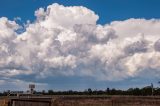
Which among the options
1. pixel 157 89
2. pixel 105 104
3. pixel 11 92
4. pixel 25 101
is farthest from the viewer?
pixel 157 89

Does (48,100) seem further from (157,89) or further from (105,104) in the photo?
Result: (157,89)

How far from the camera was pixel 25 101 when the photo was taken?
1640 inches

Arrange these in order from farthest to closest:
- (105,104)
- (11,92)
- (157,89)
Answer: (157,89) → (11,92) → (105,104)

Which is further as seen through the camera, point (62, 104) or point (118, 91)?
point (118, 91)

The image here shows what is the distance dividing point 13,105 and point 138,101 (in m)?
13.0

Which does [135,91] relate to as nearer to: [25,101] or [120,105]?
[120,105]

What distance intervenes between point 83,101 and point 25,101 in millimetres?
6405

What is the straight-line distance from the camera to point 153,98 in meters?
43.6

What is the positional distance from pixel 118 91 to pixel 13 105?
44.6 meters

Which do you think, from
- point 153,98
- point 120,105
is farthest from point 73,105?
point 153,98

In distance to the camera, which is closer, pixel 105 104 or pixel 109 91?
pixel 105 104

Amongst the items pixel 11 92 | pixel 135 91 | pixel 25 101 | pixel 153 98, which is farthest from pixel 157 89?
pixel 25 101

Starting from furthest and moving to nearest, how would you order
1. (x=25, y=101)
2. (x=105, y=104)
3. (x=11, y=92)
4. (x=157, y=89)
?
(x=157, y=89), (x=11, y=92), (x=105, y=104), (x=25, y=101)

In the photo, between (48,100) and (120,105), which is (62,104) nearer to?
(48,100)
